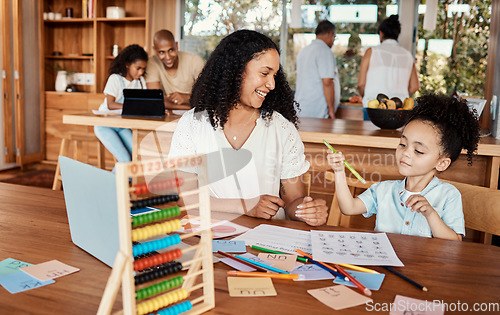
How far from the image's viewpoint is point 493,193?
4.86ft

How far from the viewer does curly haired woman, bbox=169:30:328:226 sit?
1715mm

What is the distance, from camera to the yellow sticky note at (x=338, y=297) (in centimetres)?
87

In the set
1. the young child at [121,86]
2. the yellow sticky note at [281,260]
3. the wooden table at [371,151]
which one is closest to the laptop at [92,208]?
the yellow sticky note at [281,260]

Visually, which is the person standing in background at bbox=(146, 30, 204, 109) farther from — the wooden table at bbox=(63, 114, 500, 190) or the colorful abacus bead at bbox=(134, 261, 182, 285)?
the colorful abacus bead at bbox=(134, 261, 182, 285)

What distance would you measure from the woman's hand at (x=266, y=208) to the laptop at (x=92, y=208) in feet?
1.79

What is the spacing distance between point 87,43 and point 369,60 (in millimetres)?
3628

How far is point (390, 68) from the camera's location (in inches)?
151

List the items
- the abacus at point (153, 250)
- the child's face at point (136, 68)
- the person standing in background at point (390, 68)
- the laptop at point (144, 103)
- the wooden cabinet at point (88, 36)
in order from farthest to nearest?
1. the wooden cabinet at point (88, 36)
2. the child's face at point (136, 68)
3. the person standing in background at point (390, 68)
4. the laptop at point (144, 103)
5. the abacus at point (153, 250)

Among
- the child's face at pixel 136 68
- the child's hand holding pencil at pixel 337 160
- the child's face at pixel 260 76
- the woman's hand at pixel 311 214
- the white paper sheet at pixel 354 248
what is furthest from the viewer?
the child's face at pixel 136 68

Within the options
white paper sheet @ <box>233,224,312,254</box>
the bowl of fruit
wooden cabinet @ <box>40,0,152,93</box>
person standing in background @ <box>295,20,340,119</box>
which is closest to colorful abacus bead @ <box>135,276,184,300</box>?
white paper sheet @ <box>233,224,312,254</box>

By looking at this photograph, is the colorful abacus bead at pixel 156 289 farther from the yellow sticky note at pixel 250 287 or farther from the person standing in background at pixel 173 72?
the person standing in background at pixel 173 72

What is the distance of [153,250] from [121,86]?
353 centimetres

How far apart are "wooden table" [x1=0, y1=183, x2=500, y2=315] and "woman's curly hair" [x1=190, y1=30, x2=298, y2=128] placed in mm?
533

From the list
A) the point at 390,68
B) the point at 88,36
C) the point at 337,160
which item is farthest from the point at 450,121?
the point at 88,36
